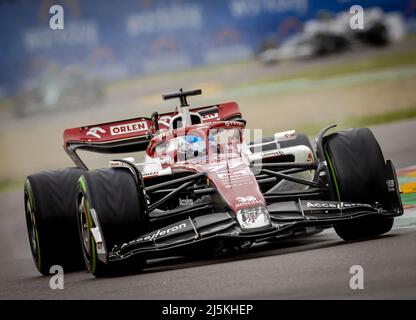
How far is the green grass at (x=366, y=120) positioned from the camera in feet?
70.5

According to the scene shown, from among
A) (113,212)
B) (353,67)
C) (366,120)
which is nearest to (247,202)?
(113,212)

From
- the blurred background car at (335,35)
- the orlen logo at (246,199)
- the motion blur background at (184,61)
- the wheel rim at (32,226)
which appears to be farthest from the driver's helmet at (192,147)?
the blurred background car at (335,35)

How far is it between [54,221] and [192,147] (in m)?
1.51

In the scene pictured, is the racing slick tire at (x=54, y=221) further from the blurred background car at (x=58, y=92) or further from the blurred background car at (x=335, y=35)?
the blurred background car at (x=335, y=35)

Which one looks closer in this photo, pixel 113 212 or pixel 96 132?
pixel 113 212

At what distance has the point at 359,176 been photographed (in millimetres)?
10445

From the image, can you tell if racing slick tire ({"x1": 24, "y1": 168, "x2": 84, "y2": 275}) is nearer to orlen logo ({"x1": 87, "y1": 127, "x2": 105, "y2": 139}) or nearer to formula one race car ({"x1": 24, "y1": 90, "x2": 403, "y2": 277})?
formula one race car ({"x1": 24, "y1": 90, "x2": 403, "y2": 277})

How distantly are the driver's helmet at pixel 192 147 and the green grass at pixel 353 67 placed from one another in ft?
43.3

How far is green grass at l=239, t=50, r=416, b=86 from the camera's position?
2430 cm

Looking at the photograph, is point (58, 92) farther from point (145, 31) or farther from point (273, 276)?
point (273, 276)

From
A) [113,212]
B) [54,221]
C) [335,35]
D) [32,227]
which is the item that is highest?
[335,35]

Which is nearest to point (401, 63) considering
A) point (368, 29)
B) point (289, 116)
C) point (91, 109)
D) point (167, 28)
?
point (368, 29)
